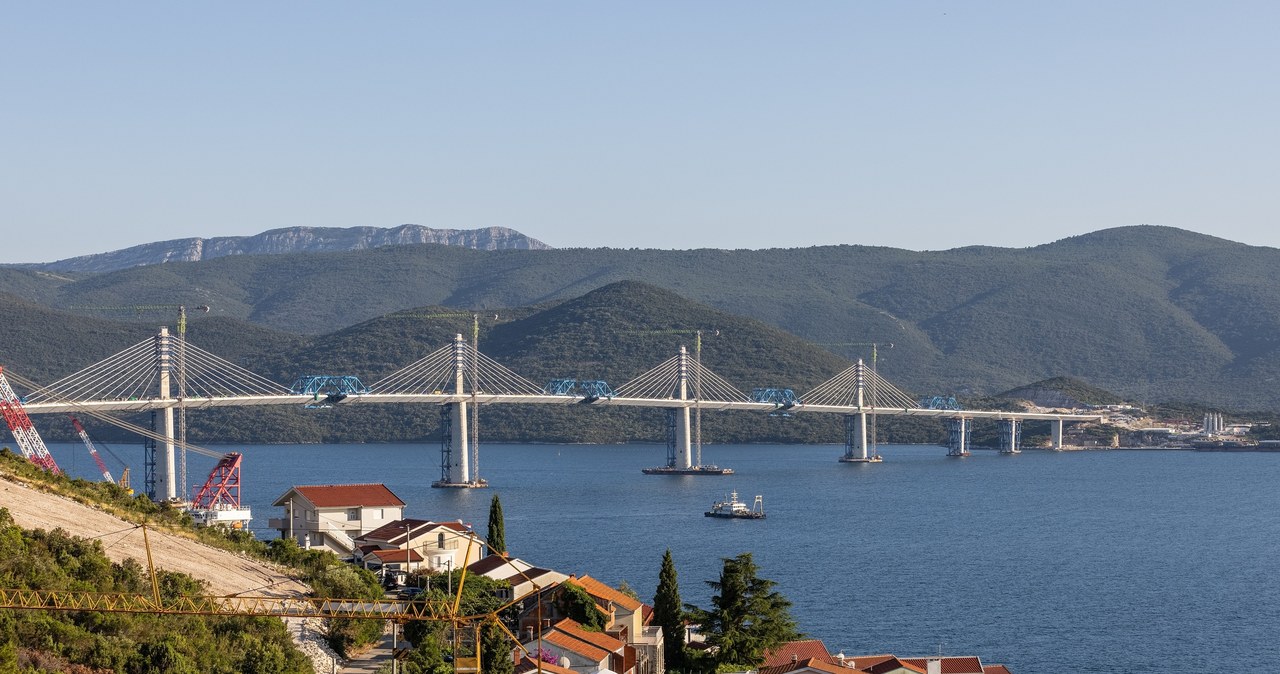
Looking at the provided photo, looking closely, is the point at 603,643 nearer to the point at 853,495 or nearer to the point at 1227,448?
the point at 853,495

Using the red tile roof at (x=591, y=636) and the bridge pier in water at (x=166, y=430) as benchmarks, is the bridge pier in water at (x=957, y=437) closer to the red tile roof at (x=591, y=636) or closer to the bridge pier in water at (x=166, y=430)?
the bridge pier in water at (x=166, y=430)

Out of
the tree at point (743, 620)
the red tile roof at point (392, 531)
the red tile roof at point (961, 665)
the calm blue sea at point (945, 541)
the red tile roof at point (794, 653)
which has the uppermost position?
the red tile roof at point (392, 531)

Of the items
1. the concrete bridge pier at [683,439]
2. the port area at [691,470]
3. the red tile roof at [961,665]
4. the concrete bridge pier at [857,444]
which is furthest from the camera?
the concrete bridge pier at [857,444]

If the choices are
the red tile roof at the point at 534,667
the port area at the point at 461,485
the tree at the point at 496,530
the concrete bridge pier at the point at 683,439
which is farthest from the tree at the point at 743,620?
the concrete bridge pier at the point at 683,439

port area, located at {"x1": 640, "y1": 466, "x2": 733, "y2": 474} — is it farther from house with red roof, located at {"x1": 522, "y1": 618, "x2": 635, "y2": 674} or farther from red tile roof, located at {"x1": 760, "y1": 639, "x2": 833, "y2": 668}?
house with red roof, located at {"x1": 522, "y1": 618, "x2": 635, "y2": 674}

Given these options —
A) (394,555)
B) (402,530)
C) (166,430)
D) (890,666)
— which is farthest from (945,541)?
(166,430)

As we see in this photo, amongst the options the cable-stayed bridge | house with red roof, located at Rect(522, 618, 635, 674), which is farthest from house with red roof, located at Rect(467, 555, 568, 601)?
the cable-stayed bridge

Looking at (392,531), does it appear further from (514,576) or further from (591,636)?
(591,636)

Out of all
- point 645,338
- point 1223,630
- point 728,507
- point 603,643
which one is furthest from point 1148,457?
point 603,643
